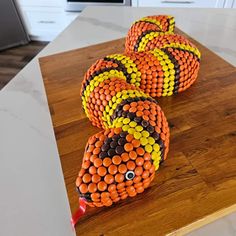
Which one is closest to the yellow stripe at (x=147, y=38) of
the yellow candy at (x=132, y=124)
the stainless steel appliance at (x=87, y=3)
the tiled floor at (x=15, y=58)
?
the yellow candy at (x=132, y=124)

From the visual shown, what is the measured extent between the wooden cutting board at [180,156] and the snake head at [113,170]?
1.5 inches

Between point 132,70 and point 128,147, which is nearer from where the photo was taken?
point 128,147

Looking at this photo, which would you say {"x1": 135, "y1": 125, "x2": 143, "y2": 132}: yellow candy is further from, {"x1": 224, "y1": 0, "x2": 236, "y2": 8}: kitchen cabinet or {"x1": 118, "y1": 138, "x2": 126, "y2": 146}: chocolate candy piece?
{"x1": 224, "y1": 0, "x2": 236, "y2": 8}: kitchen cabinet

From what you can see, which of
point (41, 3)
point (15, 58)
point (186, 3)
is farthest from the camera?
point (15, 58)

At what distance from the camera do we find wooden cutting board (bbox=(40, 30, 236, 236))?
42 centimetres

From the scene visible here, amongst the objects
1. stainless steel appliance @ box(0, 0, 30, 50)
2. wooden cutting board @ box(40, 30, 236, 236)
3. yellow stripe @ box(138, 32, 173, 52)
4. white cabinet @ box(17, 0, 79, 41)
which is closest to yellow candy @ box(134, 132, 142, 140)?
wooden cutting board @ box(40, 30, 236, 236)

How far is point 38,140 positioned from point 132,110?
0.84 ft

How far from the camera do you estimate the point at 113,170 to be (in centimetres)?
40

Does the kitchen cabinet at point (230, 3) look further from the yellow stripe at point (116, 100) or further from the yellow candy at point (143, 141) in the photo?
the yellow candy at point (143, 141)

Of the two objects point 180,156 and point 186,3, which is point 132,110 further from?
point 186,3

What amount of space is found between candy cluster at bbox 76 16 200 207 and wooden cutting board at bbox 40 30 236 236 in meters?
0.03

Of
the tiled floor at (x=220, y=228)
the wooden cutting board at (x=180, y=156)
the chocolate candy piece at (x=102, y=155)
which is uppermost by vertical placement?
the chocolate candy piece at (x=102, y=155)

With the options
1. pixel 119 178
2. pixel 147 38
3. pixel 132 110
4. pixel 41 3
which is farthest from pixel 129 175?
pixel 41 3

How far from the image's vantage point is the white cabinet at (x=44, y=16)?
83.6 inches
